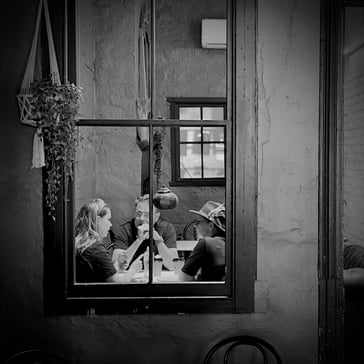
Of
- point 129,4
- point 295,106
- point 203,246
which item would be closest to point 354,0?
point 295,106

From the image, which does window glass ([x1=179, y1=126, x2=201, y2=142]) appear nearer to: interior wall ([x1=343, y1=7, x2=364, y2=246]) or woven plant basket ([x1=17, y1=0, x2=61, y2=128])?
interior wall ([x1=343, y1=7, x2=364, y2=246])

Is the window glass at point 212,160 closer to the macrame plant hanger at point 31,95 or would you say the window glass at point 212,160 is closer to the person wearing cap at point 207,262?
the person wearing cap at point 207,262

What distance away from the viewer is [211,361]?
→ 2.35m

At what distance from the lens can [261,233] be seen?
92.8 inches

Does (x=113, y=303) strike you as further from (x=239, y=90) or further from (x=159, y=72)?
(x=159, y=72)

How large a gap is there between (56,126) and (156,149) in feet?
13.0

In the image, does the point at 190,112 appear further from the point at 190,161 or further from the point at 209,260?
the point at 209,260

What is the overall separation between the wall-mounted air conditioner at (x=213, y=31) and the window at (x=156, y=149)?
23 centimetres

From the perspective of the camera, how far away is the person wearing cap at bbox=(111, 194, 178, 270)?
11.6 feet

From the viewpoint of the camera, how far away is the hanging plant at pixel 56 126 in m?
2.26

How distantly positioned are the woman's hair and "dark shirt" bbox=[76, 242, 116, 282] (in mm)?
54

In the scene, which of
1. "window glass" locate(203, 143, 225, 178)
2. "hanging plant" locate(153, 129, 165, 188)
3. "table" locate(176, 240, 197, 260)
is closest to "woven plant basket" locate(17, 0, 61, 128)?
"table" locate(176, 240, 197, 260)

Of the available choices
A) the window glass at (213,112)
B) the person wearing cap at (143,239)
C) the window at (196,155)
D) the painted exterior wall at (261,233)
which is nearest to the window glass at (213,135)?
the window at (196,155)

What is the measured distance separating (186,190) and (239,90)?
4375 millimetres
